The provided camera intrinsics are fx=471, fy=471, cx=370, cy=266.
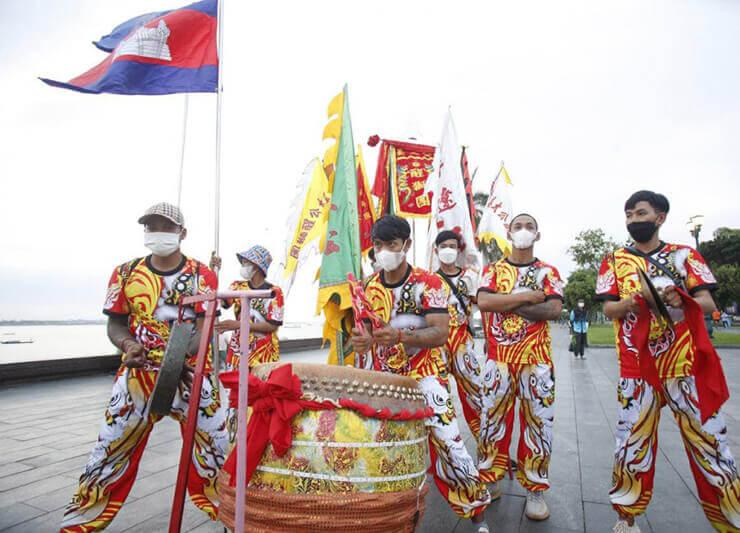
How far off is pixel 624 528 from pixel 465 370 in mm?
1910

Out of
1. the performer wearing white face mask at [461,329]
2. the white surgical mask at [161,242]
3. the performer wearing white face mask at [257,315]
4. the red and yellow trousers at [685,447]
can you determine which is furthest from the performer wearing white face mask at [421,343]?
the performer wearing white face mask at [257,315]

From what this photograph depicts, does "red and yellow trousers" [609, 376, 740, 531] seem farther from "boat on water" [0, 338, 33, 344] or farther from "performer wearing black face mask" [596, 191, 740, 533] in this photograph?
"boat on water" [0, 338, 33, 344]

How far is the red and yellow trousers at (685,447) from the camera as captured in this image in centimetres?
258

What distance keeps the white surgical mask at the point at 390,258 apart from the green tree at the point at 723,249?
49.3 m

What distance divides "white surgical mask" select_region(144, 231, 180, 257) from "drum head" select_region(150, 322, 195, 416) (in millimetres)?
731

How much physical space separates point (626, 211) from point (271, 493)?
2.71 m

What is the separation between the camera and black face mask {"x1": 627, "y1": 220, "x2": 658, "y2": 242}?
117 inches

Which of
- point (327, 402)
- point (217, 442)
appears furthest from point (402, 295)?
point (217, 442)

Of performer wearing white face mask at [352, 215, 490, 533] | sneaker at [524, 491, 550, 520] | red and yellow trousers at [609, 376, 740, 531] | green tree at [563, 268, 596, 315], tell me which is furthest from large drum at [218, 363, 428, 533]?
green tree at [563, 268, 596, 315]

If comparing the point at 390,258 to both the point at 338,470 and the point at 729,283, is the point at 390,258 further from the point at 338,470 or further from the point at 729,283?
the point at 729,283

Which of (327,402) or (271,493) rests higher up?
(327,402)

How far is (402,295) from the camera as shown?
2918 mm

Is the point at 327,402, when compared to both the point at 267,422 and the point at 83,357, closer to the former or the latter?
the point at 267,422

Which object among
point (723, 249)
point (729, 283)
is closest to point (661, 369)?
point (729, 283)
